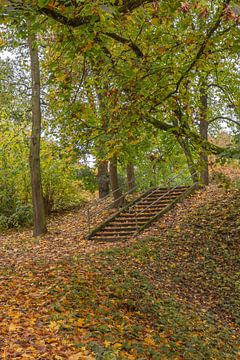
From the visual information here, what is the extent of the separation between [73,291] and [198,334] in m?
2.26

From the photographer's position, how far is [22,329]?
4.96 meters

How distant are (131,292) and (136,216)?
205 inches

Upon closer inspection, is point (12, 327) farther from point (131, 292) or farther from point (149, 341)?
point (131, 292)

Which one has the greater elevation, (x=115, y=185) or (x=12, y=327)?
(x=115, y=185)

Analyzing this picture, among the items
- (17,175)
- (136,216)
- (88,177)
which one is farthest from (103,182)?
(136,216)

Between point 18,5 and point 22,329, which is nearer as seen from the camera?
point 18,5

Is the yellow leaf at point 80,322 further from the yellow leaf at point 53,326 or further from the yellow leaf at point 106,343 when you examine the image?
the yellow leaf at point 106,343

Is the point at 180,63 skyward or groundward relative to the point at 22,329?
skyward

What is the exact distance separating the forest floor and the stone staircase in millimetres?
466

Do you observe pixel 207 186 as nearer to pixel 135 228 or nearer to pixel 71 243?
pixel 135 228

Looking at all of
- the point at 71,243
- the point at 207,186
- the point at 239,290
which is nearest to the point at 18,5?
the point at 239,290

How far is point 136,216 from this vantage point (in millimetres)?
12750

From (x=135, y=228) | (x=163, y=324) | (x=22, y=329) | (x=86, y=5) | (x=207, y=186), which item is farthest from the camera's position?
(x=207, y=186)

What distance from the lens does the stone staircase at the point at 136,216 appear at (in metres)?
12.8
